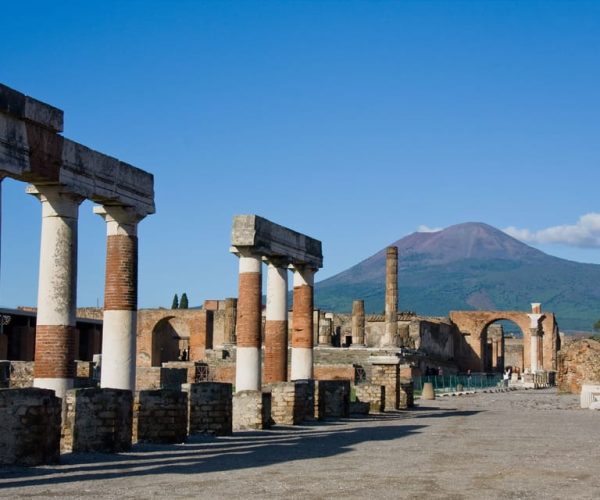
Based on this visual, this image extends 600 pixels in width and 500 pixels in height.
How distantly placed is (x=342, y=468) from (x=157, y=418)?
4.35 metres

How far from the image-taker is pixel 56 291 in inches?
603

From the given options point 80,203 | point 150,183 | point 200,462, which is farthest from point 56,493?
point 150,183

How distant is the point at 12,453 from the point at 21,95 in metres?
4.91

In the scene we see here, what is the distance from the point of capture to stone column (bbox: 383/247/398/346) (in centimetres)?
4569

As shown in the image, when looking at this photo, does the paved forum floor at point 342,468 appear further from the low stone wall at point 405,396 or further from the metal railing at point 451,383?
the metal railing at point 451,383

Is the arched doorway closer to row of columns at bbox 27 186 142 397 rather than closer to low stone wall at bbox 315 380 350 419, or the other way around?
low stone wall at bbox 315 380 350 419

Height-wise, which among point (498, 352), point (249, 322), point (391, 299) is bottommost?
point (249, 322)

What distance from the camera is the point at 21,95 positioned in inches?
556

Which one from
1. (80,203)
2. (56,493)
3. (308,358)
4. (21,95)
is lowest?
(56,493)

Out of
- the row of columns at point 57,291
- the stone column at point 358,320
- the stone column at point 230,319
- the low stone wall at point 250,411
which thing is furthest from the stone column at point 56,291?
the stone column at point 230,319

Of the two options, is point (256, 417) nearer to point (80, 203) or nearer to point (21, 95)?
point (80, 203)

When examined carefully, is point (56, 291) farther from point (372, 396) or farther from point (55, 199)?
point (372, 396)

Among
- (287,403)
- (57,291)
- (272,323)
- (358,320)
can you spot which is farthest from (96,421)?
(358,320)

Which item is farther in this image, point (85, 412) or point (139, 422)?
point (139, 422)
